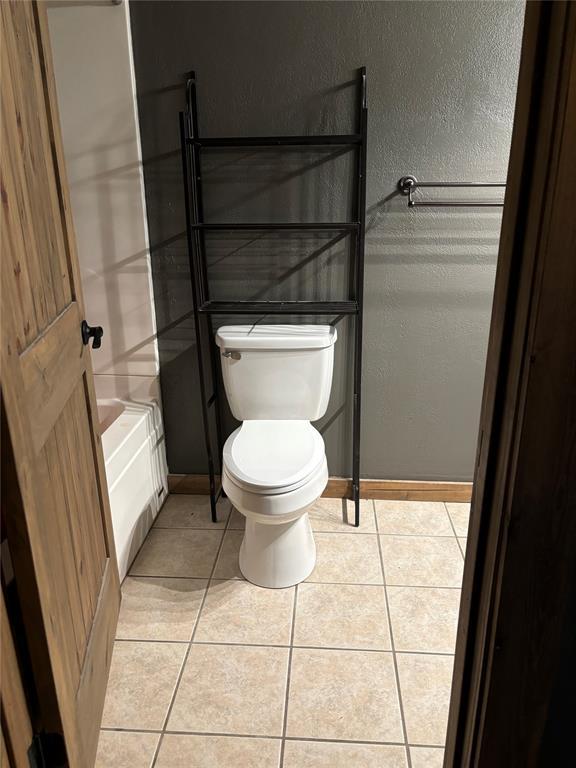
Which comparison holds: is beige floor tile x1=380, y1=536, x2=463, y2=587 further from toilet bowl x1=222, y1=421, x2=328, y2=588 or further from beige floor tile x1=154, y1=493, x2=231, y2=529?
beige floor tile x1=154, y1=493, x2=231, y2=529

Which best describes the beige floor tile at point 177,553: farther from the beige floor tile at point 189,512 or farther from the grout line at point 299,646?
the grout line at point 299,646

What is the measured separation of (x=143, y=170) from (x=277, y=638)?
1754 mm

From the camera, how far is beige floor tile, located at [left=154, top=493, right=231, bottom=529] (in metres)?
2.50

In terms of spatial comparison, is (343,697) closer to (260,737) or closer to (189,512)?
(260,737)

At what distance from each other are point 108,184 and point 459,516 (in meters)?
1.96

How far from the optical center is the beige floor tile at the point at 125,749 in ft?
4.91

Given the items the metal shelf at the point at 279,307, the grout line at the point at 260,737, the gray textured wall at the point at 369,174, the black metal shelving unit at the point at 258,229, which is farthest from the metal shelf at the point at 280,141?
the grout line at the point at 260,737

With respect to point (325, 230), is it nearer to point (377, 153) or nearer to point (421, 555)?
point (377, 153)

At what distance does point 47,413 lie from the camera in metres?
1.19

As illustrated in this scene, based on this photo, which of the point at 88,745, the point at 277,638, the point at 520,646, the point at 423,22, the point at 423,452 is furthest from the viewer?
the point at 423,452

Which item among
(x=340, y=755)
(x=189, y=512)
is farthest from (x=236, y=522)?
(x=340, y=755)

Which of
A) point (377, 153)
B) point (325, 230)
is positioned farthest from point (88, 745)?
point (377, 153)

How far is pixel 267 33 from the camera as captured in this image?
211 cm

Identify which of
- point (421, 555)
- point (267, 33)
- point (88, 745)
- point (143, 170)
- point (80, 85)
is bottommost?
point (421, 555)
